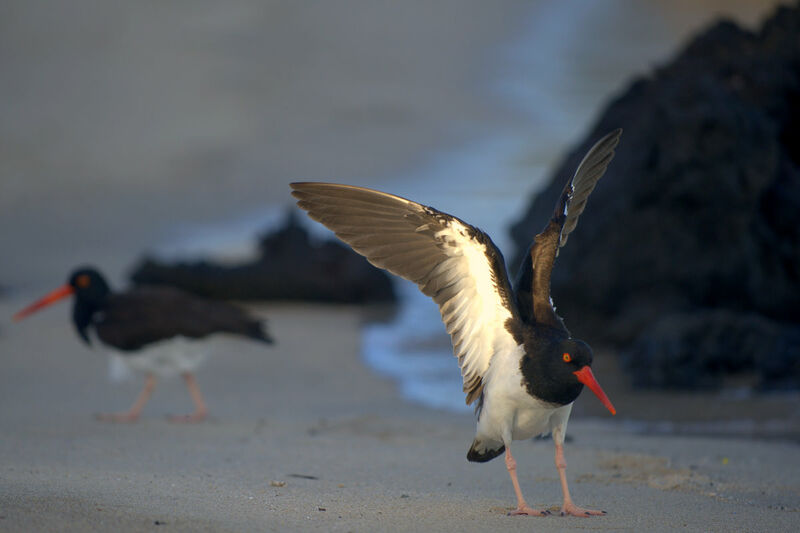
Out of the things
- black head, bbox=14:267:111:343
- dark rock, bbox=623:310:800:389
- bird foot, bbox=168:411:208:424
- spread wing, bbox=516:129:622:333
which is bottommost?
bird foot, bbox=168:411:208:424

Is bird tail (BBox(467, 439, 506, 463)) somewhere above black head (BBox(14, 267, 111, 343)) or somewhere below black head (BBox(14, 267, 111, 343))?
below

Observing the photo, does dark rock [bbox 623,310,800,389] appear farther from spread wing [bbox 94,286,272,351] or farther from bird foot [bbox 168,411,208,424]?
bird foot [bbox 168,411,208,424]

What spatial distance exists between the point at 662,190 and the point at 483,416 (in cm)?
912

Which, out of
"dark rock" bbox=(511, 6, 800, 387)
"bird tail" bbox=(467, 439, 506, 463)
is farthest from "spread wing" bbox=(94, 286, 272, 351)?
"dark rock" bbox=(511, 6, 800, 387)

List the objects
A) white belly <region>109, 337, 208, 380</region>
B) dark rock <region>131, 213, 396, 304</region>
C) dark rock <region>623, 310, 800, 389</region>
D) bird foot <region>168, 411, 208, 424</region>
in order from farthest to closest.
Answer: dark rock <region>131, 213, 396, 304</region> < dark rock <region>623, 310, 800, 389</region> < white belly <region>109, 337, 208, 380</region> < bird foot <region>168, 411, 208, 424</region>

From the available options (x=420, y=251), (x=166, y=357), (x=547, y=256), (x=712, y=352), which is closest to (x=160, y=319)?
(x=166, y=357)

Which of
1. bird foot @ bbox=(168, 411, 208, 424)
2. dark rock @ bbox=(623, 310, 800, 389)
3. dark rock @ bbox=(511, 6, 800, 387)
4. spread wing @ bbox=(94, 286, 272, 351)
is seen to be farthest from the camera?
dark rock @ bbox=(511, 6, 800, 387)

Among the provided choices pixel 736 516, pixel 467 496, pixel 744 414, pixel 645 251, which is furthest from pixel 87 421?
pixel 645 251

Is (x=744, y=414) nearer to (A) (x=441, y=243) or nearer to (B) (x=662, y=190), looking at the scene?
(B) (x=662, y=190)

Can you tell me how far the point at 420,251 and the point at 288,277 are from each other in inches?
711

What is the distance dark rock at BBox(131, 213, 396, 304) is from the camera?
2147cm

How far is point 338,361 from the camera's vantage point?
11891mm

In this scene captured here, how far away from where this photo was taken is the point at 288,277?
2186 centimetres

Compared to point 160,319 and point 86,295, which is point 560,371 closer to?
point 160,319
